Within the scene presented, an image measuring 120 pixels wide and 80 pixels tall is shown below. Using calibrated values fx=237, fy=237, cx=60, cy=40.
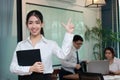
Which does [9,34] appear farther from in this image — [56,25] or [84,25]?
[84,25]

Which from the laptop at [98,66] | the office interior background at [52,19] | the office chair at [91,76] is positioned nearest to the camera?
the office chair at [91,76]

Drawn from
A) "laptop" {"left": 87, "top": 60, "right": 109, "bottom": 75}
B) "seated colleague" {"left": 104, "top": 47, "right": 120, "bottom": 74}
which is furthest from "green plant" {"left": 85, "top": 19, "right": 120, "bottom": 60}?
"laptop" {"left": 87, "top": 60, "right": 109, "bottom": 75}

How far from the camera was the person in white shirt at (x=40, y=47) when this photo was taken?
67.6 inches

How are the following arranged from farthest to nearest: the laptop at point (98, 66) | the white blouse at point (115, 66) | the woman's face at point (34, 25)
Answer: the white blouse at point (115, 66), the laptop at point (98, 66), the woman's face at point (34, 25)

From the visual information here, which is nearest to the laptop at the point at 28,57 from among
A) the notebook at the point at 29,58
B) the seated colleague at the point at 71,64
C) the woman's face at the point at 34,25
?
the notebook at the point at 29,58

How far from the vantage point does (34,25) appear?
1787 mm

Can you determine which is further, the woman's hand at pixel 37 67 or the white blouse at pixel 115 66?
the white blouse at pixel 115 66

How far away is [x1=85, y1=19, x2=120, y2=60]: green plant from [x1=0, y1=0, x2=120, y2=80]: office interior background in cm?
12

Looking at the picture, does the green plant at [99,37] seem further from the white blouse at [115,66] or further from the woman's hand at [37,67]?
the woman's hand at [37,67]

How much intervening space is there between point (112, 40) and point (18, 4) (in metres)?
3.46

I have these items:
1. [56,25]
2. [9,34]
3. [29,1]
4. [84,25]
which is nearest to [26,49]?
[9,34]

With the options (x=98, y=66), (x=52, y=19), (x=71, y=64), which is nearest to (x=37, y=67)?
(x=98, y=66)

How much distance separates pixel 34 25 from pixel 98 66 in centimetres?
241

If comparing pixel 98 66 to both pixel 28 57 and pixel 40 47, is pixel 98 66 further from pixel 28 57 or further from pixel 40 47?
pixel 28 57
